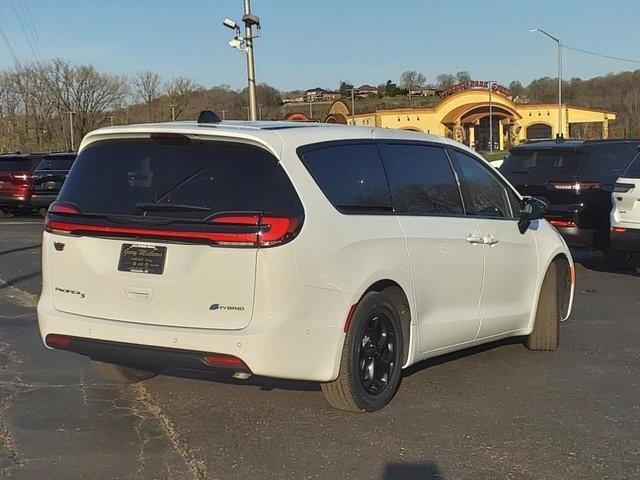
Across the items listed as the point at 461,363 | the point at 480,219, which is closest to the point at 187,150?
the point at 480,219

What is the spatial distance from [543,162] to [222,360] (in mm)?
8276

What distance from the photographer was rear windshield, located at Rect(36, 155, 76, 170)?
2261cm

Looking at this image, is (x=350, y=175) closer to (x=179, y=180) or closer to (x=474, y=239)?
(x=179, y=180)

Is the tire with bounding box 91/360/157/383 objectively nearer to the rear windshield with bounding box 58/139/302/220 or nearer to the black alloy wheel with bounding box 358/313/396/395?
the rear windshield with bounding box 58/139/302/220

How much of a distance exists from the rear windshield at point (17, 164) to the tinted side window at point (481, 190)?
19088 mm

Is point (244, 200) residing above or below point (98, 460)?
above

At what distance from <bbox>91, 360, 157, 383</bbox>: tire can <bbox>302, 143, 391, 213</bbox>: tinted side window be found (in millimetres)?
2086

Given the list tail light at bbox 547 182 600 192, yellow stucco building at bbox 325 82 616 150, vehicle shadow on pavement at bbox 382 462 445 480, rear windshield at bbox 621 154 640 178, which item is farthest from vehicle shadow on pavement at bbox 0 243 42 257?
yellow stucco building at bbox 325 82 616 150

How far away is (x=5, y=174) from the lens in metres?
22.8

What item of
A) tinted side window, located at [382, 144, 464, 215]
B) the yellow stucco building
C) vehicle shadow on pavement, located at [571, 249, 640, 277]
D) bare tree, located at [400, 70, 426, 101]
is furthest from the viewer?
bare tree, located at [400, 70, 426, 101]

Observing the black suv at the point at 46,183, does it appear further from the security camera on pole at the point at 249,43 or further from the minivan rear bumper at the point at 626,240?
the minivan rear bumper at the point at 626,240

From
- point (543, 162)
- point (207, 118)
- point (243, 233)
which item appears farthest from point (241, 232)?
point (543, 162)

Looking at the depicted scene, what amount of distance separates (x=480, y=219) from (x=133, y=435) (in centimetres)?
290

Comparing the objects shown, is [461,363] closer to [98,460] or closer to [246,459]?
[246,459]
